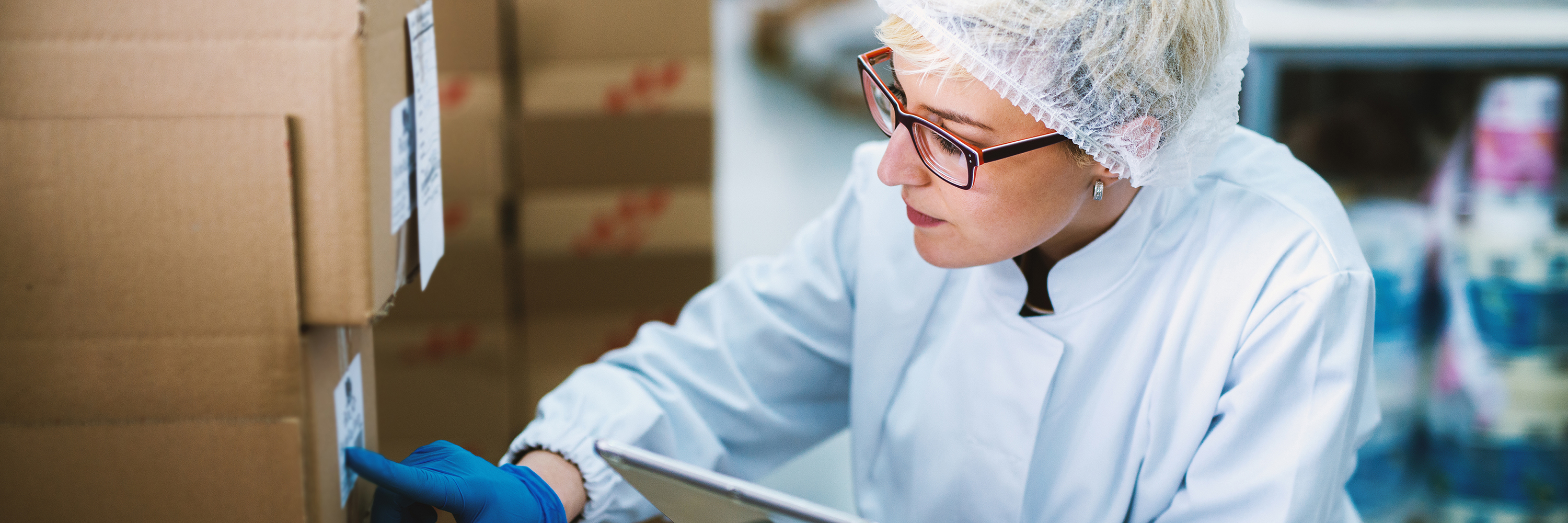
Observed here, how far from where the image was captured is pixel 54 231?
0.70 m

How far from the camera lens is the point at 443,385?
2195 millimetres

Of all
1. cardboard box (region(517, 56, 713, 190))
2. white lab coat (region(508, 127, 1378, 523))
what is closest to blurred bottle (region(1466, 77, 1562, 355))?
white lab coat (region(508, 127, 1378, 523))

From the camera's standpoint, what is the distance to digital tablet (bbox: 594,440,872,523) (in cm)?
71

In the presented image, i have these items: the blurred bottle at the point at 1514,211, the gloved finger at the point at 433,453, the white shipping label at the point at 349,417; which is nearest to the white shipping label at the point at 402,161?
the white shipping label at the point at 349,417

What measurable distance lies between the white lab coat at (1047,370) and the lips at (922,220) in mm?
140

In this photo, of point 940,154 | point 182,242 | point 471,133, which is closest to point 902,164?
point 940,154

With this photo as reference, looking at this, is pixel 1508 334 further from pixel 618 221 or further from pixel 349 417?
pixel 349 417

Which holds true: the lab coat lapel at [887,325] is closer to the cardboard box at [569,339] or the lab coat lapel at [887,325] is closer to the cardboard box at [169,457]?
the cardboard box at [169,457]

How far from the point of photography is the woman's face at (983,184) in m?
0.97

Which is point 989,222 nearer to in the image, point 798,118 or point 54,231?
point 54,231

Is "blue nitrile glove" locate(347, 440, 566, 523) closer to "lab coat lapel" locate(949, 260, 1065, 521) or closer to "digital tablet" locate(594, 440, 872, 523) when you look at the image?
"digital tablet" locate(594, 440, 872, 523)

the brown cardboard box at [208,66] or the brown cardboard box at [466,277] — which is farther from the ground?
the brown cardboard box at [208,66]

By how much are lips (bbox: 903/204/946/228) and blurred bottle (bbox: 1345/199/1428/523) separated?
118 centimetres

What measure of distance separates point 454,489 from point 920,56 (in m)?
0.57
